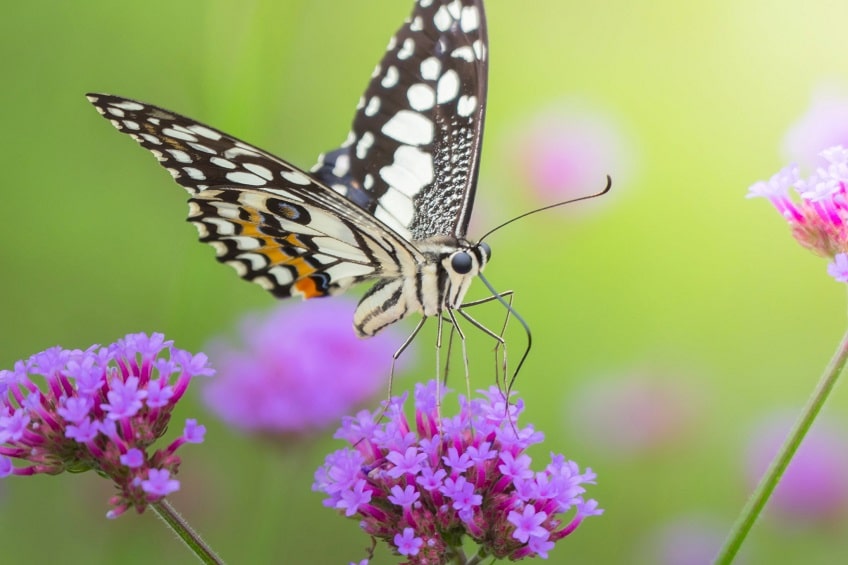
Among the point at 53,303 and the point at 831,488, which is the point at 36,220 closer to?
the point at 53,303

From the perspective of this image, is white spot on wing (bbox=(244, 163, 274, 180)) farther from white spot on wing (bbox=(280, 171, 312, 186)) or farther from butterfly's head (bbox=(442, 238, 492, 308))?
butterfly's head (bbox=(442, 238, 492, 308))

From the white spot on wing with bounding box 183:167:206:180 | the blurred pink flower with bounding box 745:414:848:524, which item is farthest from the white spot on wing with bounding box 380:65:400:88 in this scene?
the blurred pink flower with bounding box 745:414:848:524

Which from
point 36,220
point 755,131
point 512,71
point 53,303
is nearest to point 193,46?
point 36,220

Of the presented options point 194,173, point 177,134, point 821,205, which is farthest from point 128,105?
point 821,205

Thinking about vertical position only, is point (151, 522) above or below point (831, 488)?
below

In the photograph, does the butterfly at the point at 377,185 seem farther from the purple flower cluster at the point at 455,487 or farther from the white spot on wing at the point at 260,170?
the purple flower cluster at the point at 455,487

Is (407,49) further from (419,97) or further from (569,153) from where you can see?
(569,153)

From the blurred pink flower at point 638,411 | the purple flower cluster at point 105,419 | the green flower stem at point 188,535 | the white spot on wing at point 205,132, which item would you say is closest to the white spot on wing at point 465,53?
the white spot on wing at point 205,132
